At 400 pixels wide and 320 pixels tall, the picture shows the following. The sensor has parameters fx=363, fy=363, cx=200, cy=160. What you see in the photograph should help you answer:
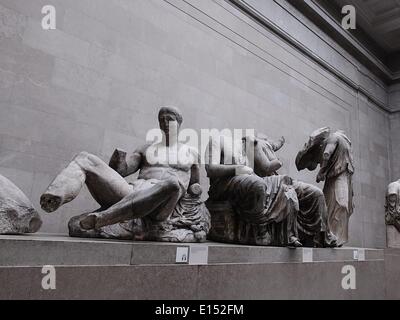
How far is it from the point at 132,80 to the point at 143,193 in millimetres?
3378

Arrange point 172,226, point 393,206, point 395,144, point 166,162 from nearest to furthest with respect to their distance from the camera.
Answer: point 172,226
point 166,162
point 393,206
point 395,144

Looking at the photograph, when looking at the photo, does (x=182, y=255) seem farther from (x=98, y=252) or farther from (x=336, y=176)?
(x=336, y=176)

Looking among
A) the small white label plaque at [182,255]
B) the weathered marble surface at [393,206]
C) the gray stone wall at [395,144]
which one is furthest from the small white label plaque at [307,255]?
the gray stone wall at [395,144]

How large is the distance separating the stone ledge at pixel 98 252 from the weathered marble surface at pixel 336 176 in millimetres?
1907

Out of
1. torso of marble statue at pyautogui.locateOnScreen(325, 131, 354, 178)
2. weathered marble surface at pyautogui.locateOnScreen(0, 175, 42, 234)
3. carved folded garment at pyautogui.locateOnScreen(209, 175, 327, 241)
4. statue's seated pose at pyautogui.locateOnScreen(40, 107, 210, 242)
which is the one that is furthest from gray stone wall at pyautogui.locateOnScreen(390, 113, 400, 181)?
weathered marble surface at pyautogui.locateOnScreen(0, 175, 42, 234)

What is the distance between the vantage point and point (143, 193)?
292cm

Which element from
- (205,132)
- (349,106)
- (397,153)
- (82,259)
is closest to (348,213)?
(205,132)

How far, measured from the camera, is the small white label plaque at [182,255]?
290 centimetres

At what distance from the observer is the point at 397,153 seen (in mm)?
13078

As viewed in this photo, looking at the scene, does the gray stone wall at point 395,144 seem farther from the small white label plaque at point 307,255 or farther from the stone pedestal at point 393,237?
the small white label plaque at point 307,255

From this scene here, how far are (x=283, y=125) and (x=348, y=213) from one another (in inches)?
147

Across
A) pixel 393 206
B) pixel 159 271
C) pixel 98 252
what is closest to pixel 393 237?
pixel 393 206

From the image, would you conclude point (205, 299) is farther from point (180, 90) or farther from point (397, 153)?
point (397, 153)

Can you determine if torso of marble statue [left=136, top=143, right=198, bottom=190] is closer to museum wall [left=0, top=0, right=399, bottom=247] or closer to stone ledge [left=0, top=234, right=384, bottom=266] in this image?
stone ledge [left=0, top=234, right=384, bottom=266]
